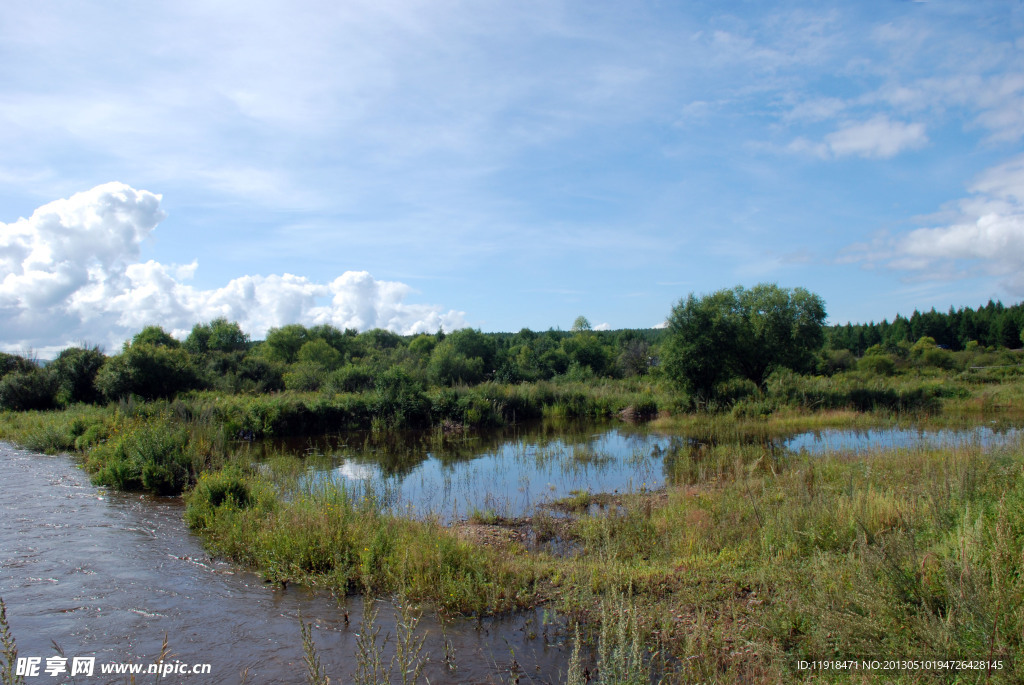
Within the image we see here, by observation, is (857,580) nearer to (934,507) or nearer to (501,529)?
(934,507)

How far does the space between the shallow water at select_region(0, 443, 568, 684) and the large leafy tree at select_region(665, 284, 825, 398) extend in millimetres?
25853

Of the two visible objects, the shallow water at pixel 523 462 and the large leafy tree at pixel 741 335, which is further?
the large leafy tree at pixel 741 335

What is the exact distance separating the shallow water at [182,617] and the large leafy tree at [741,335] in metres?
25.9

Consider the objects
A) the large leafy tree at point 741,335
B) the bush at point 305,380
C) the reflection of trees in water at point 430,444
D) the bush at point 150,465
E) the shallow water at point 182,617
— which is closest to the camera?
the shallow water at point 182,617

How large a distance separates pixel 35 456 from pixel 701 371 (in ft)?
90.7

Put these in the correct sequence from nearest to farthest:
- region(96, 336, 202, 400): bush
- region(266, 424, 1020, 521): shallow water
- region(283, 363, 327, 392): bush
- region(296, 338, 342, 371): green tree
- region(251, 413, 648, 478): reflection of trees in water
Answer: region(266, 424, 1020, 521): shallow water, region(251, 413, 648, 478): reflection of trees in water, region(96, 336, 202, 400): bush, region(283, 363, 327, 392): bush, region(296, 338, 342, 371): green tree

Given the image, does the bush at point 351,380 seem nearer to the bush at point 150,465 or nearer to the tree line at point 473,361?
the tree line at point 473,361

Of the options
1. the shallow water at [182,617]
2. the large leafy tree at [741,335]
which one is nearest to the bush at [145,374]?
the shallow water at [182,617]

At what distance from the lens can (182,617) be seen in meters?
5.92

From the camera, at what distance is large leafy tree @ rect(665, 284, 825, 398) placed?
2997 centimetres

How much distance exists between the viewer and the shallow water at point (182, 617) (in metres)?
5.02

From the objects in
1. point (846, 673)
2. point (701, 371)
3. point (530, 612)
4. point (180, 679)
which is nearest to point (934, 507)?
point (846, 673)

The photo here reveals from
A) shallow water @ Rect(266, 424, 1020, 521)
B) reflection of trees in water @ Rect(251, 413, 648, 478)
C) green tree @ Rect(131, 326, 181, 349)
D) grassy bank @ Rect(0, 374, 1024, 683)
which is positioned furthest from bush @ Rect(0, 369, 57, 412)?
green tree @ Rect(131, 326, 181, 349)

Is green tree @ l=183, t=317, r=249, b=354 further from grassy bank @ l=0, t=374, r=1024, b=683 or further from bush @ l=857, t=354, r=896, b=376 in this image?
bush @ l=857, t=354, r=896, b=376
